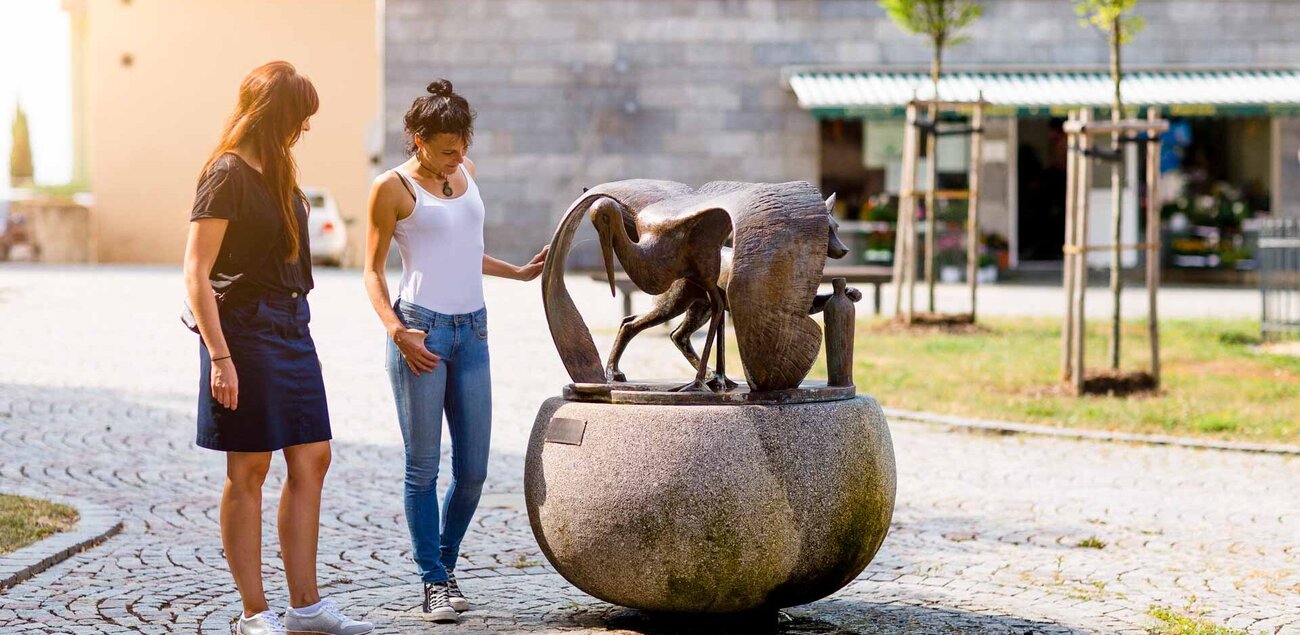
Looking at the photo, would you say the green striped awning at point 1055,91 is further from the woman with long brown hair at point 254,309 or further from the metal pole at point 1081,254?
the woman with long brown hair at point 254,309

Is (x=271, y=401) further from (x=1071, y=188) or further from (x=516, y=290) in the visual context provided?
(x=516, y=290)

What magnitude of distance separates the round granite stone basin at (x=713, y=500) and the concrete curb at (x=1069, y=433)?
5.15m

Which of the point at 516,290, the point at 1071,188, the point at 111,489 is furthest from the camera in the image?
the point at 516,290

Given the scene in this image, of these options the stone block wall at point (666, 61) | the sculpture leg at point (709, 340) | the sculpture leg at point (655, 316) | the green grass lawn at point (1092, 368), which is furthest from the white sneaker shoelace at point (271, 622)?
the stone block wall at point (666, 61)

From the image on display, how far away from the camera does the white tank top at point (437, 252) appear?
5.45m

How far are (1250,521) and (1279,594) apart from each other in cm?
162

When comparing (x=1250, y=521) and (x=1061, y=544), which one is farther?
(x=1250, y=521)

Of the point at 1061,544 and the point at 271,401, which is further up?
the point at 271,401

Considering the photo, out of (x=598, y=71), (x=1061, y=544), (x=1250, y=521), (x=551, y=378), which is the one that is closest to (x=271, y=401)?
(x=1061, y=544)

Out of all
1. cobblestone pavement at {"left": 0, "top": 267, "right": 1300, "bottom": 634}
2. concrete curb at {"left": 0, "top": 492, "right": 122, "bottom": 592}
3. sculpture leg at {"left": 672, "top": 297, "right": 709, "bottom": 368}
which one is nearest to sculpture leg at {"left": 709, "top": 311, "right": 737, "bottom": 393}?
sculpture leg at {"left": 672, "top": 297, "right": 709, "bottom": 368}

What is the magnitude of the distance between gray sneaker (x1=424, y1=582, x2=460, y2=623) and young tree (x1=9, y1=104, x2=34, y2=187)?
2275 inches

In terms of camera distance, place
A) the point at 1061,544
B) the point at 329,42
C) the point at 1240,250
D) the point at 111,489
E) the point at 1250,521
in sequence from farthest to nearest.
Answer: the point at 329,42
the point at 1240,250
the point at 111,489
the point at 1250,521
the point at 1061,544

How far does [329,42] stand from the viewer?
37.8 m

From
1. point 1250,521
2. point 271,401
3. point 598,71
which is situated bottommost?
point 1250,521
